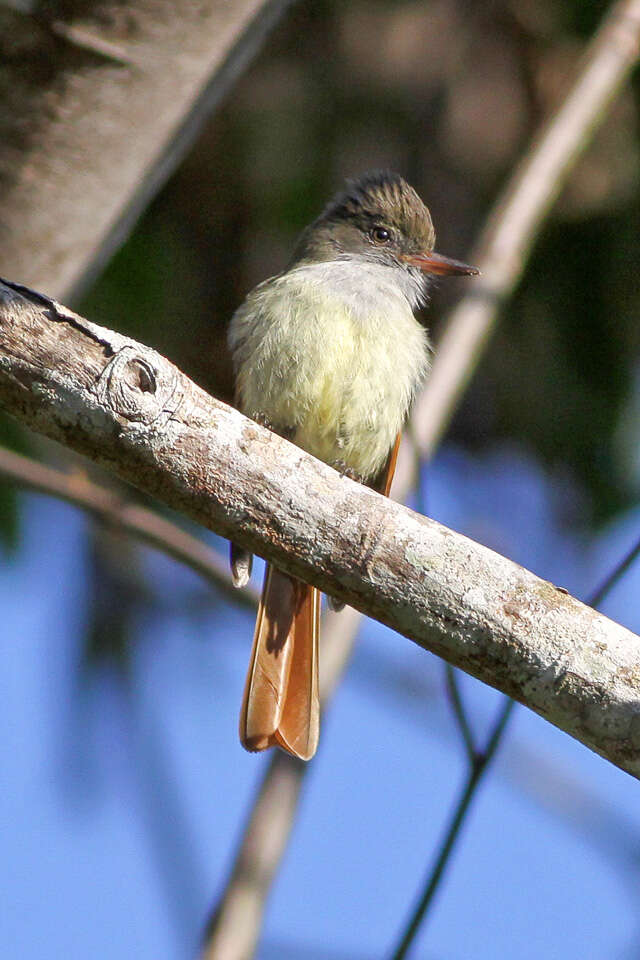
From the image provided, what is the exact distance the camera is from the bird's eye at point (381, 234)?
14.0 ft

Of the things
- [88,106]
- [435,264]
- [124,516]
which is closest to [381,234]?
[435,264]

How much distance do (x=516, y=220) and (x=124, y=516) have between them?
140 cm

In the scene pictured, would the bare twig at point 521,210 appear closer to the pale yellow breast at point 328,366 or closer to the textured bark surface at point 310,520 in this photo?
the pale yellow breast at point 328,366

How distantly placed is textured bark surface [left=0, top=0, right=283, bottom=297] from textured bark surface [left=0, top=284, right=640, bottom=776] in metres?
1.21

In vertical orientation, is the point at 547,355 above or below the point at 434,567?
above

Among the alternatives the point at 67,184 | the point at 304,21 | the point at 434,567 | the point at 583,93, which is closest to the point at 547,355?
the point at 583,93

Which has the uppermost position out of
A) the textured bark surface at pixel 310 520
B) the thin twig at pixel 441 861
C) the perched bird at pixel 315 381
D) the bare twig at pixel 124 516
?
the perched bird at pixel 315 381

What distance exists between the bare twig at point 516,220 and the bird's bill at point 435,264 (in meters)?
0.20

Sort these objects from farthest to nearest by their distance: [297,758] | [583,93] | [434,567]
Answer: [583,93]
[297,758]
[434,567]

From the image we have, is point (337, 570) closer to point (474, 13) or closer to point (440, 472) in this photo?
point (440, 472)

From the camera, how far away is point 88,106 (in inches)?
134

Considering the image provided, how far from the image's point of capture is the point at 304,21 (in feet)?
16.3

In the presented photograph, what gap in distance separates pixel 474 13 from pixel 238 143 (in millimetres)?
1055

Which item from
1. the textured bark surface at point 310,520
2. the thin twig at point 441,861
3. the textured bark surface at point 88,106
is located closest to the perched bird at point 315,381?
the textured bark surface at point 88,106
